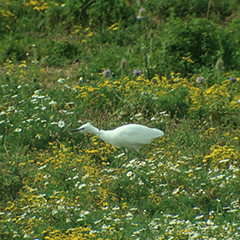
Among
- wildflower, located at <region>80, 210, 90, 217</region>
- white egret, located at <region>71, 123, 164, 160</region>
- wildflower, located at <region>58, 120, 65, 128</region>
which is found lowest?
wildflower, located at <region>80, 210, 90, 217</region>

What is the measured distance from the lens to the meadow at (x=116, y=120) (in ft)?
14.4

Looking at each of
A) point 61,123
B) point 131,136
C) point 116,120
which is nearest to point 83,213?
point 131,136

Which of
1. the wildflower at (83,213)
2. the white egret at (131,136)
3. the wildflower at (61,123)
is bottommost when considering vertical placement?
the wildflower at (83,213)

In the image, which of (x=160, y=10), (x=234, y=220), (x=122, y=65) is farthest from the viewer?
(x=160, y=10)

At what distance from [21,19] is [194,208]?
7332 millimetres

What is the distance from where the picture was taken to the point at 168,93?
6746 mm

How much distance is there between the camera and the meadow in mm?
4391

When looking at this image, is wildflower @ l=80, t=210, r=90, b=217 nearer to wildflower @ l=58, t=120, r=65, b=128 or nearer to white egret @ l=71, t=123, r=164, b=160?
white egret @ l=71, t=123, r=164, b=160

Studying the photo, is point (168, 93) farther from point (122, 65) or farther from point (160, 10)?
point (160, 10)

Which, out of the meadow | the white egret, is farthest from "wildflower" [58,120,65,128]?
the white egret

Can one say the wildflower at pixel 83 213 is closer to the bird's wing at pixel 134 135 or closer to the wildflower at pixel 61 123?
the bird's wing at pixel 134 135

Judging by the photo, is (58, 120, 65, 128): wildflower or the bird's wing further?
(58, 120, 65, 128): wildflower

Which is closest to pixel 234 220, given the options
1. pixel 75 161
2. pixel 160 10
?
pixel 75 161

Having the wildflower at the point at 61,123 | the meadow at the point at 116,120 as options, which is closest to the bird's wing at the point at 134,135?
the meadow at the point at 116,120
